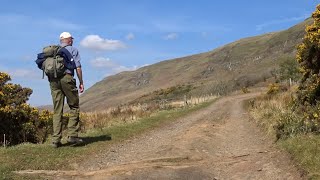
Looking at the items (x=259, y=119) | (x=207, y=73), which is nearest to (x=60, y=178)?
(x=259, y=119)

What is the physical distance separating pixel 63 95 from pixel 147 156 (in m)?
2.22

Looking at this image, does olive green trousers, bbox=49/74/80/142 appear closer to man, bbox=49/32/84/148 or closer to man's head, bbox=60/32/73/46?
man, bbox=49/32/84/148

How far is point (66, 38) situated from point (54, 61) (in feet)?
1.86

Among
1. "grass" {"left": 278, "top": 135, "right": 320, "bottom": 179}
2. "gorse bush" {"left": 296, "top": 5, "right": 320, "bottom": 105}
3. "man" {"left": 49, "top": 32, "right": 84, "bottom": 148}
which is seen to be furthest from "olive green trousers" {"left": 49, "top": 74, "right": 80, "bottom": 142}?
"gorse bush" {"left": 296, "top": 5, "right": 320, "bottom": 105}

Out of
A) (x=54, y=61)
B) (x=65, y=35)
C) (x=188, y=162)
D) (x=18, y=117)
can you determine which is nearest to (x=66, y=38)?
(x=65, y=35)

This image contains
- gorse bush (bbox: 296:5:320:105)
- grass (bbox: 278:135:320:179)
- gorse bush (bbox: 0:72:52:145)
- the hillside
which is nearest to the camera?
grass (bbox: 278:135:320:179)

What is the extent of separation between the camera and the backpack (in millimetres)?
8328

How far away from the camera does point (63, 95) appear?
874 centimetres

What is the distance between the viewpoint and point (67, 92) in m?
8.65

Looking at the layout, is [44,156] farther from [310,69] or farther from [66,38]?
[310,69]

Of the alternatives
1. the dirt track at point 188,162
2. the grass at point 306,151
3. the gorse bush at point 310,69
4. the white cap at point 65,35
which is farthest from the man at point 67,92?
the gorse bush at point 310,69

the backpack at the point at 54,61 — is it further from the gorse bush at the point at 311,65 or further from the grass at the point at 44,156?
the gorse bush at the point at 311,65

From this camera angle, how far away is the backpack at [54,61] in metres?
8.33

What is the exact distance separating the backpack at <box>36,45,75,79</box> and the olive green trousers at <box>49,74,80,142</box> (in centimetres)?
18
